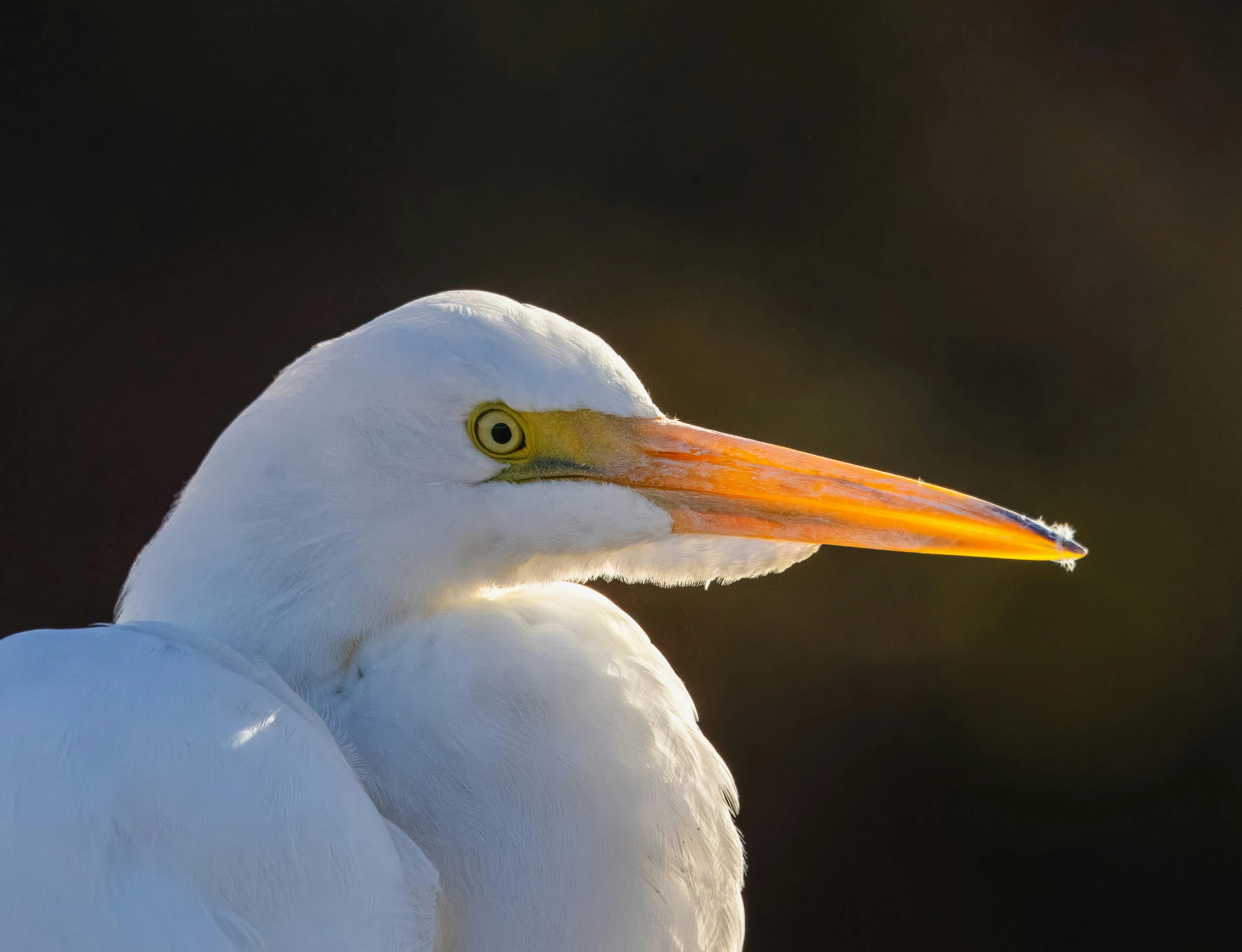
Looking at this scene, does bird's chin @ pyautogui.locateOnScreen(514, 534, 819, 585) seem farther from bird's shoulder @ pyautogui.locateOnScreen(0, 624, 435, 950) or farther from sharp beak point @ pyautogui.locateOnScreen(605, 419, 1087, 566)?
bird's shoulder @ pyautogui.locateOnScreen(0, 624, 435, 950)

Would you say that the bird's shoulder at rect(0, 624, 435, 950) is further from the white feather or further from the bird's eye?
the bird's eye

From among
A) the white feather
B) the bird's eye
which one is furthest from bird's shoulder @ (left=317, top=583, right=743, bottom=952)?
the bird's eye

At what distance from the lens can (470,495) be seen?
58 centimetres

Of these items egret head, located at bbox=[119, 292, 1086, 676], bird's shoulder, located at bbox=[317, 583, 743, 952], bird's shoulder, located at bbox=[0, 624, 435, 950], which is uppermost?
egret head, located at bbox=[119, 292, 1086, 676]

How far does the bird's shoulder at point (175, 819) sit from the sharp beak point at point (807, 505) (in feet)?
0.77

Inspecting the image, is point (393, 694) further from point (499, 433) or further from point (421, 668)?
point (499, 433)

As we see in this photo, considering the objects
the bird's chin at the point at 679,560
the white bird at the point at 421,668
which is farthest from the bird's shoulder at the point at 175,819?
the bird's chin at the point at 679,560

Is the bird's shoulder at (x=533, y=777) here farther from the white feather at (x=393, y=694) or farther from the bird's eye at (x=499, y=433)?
the bird's eye at (x=499, y=433)

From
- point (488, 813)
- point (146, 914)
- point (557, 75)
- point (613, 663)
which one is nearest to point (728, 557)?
point (613, 663)

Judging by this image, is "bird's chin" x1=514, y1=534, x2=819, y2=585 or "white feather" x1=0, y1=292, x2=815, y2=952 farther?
"bird's chin" x1=514, y1=534, x2=819, y2=585

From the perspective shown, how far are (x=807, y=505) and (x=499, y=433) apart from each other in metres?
0.18

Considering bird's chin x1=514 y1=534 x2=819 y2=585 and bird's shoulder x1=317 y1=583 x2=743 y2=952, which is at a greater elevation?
bird's chin x1=514 y1=534 x2=819 y2=585

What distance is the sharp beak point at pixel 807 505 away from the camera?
0.61m

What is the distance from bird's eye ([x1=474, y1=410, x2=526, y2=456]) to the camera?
0.57 m
